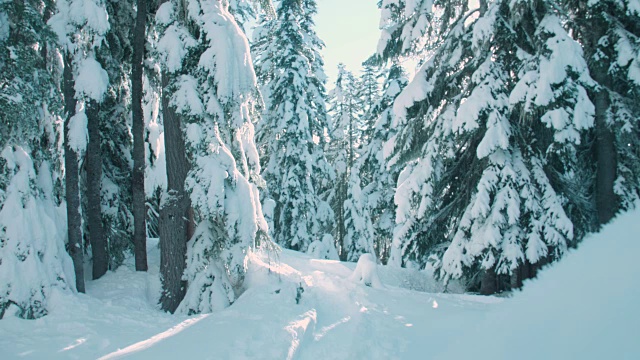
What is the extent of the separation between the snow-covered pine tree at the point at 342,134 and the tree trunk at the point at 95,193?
67.3ft

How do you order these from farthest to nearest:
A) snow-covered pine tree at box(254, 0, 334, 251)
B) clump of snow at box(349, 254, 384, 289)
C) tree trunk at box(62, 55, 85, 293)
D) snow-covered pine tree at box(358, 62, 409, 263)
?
snow-covered pine tree at box(254, 0, 334, 251) → snow-covered pine tree at box(358, 62, 409, 263) → clump of snow at box(349, 254, 384, 289) → tree trunk at box(62, 55, 85, 293)

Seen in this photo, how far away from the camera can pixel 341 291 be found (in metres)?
9.56

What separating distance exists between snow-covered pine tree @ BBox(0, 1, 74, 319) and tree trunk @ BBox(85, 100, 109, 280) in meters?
1.34

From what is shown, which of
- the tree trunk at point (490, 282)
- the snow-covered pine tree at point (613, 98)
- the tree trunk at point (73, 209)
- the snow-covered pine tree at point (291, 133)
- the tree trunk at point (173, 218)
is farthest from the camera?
the snow-covered pine tree at point (291, 133)

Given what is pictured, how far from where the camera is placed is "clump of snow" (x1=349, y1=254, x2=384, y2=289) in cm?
1059

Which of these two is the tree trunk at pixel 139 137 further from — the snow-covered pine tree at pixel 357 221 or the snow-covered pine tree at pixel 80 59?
the snow-covered pine tree at pixel 357 221

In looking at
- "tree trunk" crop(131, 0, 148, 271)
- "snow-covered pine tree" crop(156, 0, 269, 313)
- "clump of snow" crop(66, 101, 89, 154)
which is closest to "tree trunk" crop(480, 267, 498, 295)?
"snow-covered pine tree" crop(156, 0, 269, 313)

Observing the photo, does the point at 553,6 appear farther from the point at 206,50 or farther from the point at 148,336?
the point at 148,336

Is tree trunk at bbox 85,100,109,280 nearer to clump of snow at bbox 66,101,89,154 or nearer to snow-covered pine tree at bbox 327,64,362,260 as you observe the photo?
clump of snow at bbox 66,101,89,154

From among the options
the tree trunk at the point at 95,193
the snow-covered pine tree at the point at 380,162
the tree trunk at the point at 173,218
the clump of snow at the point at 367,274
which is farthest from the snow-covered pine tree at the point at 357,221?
the tree trunk at the point at 173,218

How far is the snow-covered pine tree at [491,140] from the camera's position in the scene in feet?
28.1

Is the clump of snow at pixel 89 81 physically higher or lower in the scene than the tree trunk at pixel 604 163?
higher

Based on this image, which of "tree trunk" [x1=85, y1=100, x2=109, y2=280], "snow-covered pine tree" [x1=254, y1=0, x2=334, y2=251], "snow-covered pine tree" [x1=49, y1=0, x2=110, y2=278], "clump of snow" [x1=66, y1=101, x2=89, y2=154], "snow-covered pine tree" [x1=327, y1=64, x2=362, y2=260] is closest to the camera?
"snow-covered pine tree" [x1=49, y1=0, x2=110, y2=278]

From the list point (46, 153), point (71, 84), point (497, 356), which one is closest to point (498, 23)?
point (497, 356)
